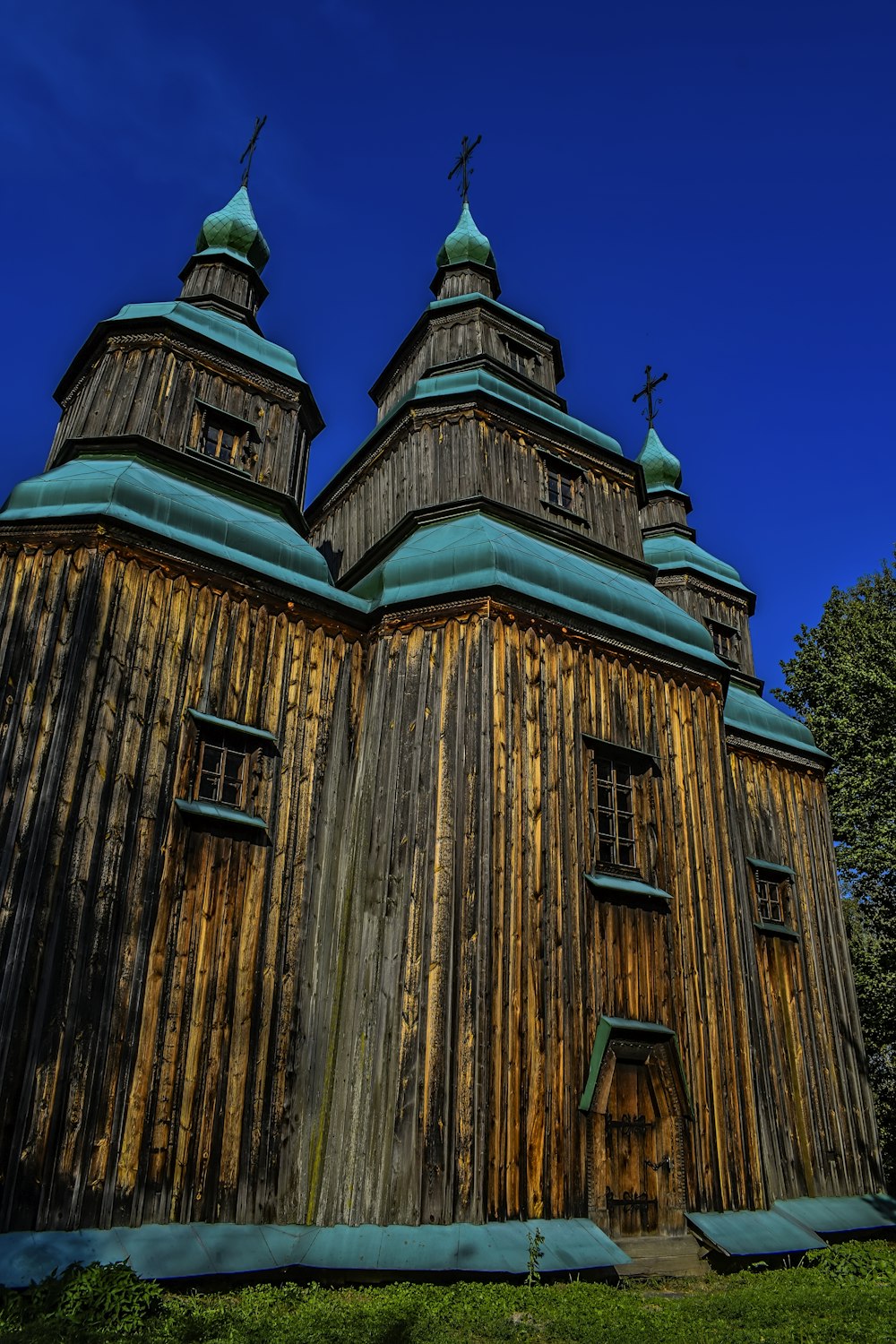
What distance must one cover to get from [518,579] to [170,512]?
4.08 metres

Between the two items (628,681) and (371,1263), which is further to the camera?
(628,681)

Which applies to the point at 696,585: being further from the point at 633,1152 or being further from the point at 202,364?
the point at 633,1152

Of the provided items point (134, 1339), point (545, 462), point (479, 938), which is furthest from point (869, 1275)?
point (545, 462)

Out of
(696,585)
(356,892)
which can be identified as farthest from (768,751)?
(356,892)

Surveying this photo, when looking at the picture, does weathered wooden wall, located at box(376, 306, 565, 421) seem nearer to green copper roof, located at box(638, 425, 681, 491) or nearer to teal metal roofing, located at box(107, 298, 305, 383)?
teal metal roofing, located at box(107, 298, 305, 383)

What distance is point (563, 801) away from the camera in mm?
10406

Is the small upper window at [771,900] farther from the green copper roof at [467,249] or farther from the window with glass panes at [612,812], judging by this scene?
the green copper roof at [467,249]

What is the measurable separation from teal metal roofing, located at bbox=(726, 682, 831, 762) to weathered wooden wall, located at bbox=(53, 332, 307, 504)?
7.99m

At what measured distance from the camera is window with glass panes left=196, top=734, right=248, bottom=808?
31.6 feet

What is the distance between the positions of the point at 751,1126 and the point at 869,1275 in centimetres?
166

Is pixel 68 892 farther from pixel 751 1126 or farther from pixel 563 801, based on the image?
pixel 751 1126

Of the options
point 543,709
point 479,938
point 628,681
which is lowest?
point 479,938

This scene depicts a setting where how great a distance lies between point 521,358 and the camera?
1700 centimetres

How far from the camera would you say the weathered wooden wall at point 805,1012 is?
12.7 metres
